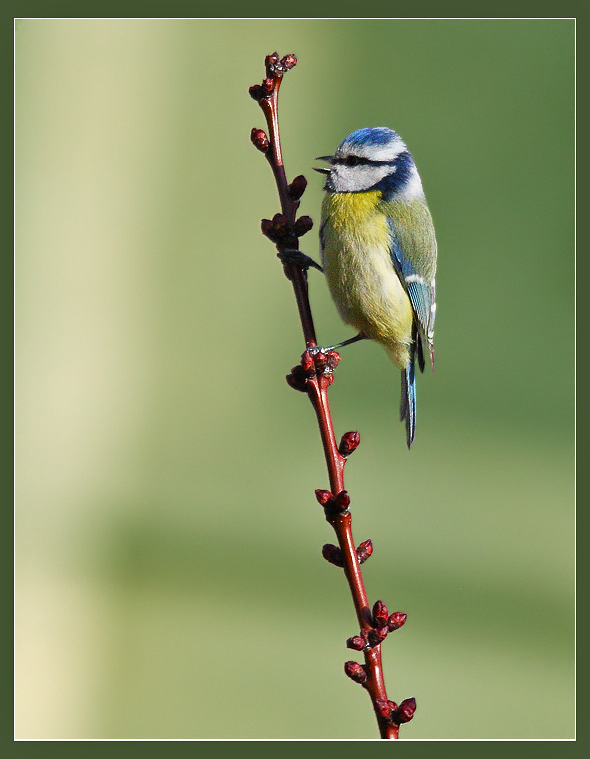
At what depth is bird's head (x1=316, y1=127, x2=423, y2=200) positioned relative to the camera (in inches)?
57.0

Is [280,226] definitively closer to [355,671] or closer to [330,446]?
[330,446]

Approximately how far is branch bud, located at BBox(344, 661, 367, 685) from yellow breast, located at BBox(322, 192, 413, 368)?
0.74 metres

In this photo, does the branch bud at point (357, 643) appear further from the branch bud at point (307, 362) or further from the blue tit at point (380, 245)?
the blue tit at point (380, 245)

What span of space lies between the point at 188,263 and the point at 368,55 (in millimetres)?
886

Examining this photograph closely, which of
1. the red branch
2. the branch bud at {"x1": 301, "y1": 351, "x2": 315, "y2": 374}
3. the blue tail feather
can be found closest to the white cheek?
the blue tail feather

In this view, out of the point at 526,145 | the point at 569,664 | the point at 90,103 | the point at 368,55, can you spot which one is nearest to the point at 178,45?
the point at 90,103

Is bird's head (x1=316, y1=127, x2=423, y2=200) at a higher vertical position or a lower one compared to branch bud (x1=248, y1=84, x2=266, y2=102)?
higher

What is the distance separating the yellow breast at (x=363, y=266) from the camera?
1422 millimetres

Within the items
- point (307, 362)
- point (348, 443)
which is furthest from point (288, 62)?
point (348, 443)

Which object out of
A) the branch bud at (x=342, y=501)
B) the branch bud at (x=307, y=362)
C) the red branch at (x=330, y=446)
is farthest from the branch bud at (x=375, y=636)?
the branch bud at (x=307, y=362)

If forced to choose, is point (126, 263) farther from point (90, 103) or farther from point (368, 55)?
point (368, 55)

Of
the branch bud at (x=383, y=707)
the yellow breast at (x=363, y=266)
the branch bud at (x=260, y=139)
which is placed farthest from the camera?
the yellow breast at (x=363, y=266)

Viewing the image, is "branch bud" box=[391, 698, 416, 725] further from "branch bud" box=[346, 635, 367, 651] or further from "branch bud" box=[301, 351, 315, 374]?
"branch bud" box=[301, 351, 315, 374]

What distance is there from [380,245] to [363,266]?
0.19ft
